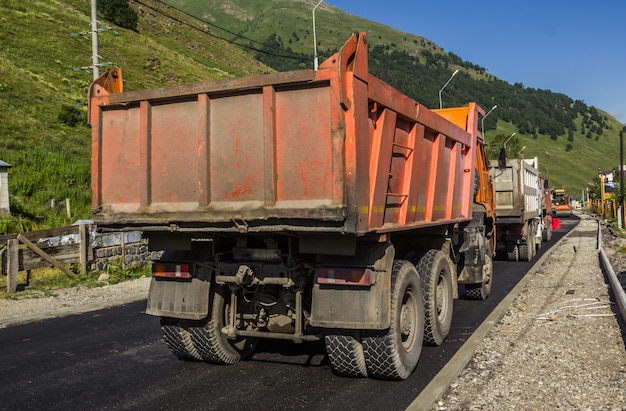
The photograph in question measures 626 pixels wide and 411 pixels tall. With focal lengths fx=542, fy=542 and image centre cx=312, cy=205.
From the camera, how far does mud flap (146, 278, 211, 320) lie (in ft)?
17.8

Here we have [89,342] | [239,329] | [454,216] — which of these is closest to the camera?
[239,329]

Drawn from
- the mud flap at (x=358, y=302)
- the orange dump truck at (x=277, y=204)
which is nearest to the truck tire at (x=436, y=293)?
the orange dump truck at (x=277, y=204)

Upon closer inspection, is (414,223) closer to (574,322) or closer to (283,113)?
(283,113)

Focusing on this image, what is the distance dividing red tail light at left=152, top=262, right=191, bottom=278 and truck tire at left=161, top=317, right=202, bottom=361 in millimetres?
588

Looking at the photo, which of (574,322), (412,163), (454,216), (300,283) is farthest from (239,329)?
(574,322)

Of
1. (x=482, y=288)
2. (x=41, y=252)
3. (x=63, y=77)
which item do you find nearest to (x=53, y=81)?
(x=63, y=77)

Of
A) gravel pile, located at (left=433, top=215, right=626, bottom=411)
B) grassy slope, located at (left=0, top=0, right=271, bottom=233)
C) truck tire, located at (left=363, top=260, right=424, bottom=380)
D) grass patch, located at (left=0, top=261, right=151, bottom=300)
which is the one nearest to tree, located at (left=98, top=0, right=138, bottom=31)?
grassy slope, located at (left=0, top=0, right=271, bottom=233)

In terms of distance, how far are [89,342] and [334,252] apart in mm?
4279

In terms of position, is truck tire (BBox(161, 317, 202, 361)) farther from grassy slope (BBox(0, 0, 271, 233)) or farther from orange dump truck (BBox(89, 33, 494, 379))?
grassy slope (BBox(0, 0, 271, 233))

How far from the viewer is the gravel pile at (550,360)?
15.2ft

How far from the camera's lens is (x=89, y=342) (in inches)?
283

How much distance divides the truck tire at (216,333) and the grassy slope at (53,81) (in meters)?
12.1

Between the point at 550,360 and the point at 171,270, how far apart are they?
13.4 feet

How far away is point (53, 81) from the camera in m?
38.5
